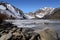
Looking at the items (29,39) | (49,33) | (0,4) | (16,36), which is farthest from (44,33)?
(0,4)

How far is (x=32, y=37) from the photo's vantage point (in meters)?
8.88

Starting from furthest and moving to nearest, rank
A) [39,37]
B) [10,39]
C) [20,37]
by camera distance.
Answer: [39,37] < [20,37] < [10,39]

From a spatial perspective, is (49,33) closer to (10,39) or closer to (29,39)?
(29,39)

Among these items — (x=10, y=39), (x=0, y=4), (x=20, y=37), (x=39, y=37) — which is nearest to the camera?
(x=10, y=39)

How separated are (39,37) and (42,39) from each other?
485mm

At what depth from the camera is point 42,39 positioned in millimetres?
8820

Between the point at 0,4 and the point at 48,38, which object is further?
the point at 0,4

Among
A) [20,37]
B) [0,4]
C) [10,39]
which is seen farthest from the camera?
[0,4]

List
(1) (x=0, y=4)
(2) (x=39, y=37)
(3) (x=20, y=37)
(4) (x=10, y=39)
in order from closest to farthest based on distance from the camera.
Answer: (4) (x=10, y=39)
(3) (x=20, y=37)
(2) (x=39, y=37)
(1) (x=0, y=4)

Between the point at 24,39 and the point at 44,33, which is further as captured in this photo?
the point at 44,33

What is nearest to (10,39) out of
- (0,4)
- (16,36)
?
(16,36)

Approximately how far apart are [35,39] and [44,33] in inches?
24.0

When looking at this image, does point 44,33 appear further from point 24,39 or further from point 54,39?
point 24,39

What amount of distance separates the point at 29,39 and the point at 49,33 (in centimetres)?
120
